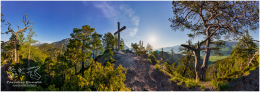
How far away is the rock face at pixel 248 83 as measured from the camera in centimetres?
712

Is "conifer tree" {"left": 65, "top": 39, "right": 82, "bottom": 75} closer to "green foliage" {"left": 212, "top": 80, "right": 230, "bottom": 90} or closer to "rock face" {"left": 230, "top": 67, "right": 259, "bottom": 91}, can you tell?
"green foliage" {"left": 212, "top": 80, "right": 230, "bottom": 90}

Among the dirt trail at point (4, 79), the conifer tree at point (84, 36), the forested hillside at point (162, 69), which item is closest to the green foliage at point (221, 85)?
the forested hillside at point (162, 69)

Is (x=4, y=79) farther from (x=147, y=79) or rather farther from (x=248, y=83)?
(x=248, y=83)

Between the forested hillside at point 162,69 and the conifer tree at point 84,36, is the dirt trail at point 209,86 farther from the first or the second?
the conifer tree at point 84,36

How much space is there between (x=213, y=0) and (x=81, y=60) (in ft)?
59.2

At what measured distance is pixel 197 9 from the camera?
7855 mm

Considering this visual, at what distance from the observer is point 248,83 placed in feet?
24.3

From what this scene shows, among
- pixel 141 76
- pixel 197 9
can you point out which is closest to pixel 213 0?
pixel 197 9

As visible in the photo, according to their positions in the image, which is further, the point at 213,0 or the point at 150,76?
the point at 150,76

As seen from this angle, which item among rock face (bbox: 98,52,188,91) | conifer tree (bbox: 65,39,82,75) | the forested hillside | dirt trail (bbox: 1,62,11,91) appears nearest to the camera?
the forested hillside

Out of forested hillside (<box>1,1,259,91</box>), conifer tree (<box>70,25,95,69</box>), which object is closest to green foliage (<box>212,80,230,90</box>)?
forested hillside (<box>1,1,259,91</box>)

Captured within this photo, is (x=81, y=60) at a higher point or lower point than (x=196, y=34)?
lower

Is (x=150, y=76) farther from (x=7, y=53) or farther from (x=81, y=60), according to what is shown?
(x=7, y=53)

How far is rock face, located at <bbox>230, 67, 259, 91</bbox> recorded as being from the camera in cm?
712
